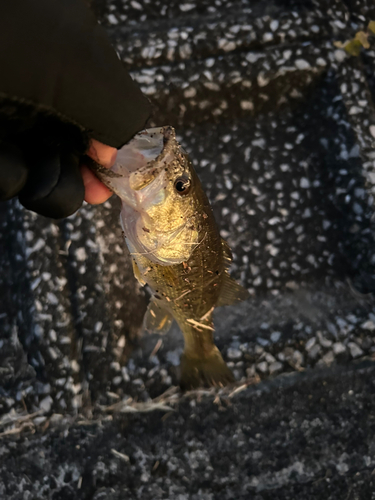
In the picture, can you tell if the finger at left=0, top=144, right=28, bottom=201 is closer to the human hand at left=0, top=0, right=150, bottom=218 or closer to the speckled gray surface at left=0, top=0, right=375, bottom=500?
the human hand at left=0, top=0, right=150, bottom=218

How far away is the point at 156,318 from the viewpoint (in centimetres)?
125

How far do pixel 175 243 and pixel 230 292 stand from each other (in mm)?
320

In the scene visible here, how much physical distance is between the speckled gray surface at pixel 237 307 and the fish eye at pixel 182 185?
1.95 feet

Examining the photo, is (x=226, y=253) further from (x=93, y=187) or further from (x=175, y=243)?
(x=93, y=187)

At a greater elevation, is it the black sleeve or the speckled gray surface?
the black sleeve

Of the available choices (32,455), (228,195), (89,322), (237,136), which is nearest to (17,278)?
(89,322)

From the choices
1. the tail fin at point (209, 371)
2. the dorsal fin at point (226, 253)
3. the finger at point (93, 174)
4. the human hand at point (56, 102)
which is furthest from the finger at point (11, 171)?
the tail fin at point (209, 371)

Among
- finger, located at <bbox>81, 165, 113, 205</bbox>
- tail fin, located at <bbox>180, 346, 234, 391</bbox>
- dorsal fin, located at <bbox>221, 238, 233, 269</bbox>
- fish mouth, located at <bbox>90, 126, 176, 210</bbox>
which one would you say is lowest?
tail fin, located at <bbox>180, 346, 234, 391</bbox>

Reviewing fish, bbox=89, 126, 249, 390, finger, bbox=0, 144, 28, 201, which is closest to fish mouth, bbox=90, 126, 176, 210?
fish, bbox=89, 126, 249, 390

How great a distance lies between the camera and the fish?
814 mm

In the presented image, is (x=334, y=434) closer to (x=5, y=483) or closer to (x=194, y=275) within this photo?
(x=194, y=275)

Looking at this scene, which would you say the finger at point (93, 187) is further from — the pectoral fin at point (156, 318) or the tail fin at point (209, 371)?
the tail fin at point (209, 371)

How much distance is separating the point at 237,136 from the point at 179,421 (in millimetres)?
1205

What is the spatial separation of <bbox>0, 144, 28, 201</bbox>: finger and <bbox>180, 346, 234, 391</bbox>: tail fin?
2.77 feet
